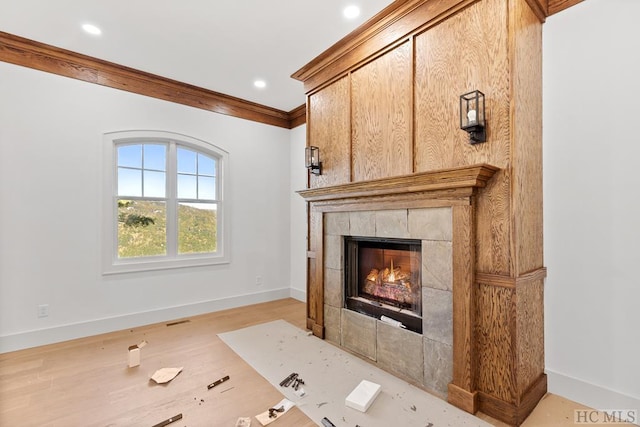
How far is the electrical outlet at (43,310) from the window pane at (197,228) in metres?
1.41

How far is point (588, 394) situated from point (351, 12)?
3393 millimetres

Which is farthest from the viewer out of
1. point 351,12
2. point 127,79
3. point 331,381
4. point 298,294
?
point 298,294

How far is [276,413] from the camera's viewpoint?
1.99 m

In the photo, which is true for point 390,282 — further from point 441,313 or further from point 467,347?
point 467,347

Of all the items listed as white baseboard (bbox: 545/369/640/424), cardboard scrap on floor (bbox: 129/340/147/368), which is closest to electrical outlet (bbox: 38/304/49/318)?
cardboard scrap on floor (bbox: 129/340/147/368)

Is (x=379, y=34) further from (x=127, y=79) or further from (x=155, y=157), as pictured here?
(x=155, y=157)

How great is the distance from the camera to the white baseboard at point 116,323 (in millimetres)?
2982

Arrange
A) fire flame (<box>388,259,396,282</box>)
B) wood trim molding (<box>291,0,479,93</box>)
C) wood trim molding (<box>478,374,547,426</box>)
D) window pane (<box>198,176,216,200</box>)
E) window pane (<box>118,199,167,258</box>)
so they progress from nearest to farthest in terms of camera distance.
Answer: wood trim molding (<box>478,374,547,426</box>) < wood trim molding (<box>291,0,479,93</box>) < fire flame (<box>388,259,396,282</box>) < window pane (<box>118,199,167,258</box>) < window pane (<box>198,176,216,200</box>)

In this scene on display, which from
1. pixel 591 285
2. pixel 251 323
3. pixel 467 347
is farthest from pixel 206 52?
pixel 591 285

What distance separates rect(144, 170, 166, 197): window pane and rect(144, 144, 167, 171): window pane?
0.26 ft

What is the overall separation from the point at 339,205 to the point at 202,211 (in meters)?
2.25

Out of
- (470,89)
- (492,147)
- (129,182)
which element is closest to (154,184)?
(129,182)

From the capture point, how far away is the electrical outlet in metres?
3.09

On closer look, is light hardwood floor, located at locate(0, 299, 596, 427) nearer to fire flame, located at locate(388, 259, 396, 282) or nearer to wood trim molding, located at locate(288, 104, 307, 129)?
fire flame, located at locate(388, 259, 396, 282)
